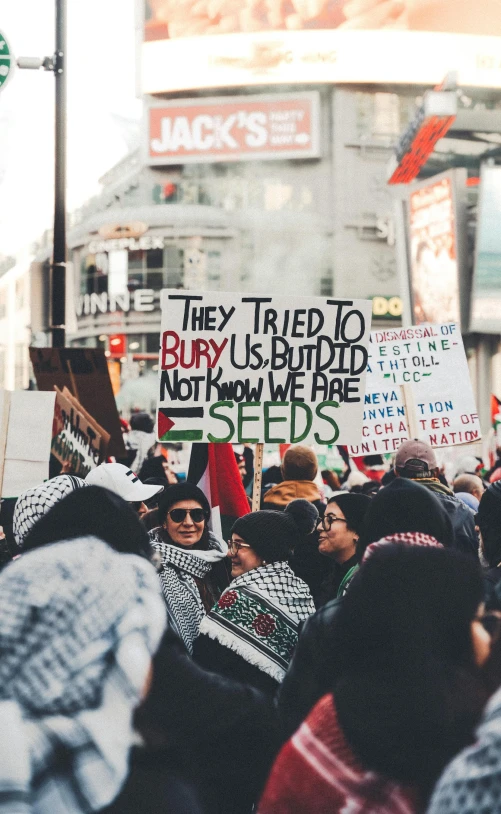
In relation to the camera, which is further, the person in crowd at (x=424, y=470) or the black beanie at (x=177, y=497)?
the person in crowd at (x=424, y=470)

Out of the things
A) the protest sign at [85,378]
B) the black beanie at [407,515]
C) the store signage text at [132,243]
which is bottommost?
the black beanie at [407,515]

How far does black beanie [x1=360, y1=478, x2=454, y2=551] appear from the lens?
3.33 meters

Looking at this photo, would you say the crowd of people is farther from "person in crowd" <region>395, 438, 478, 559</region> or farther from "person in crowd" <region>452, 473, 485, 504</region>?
"person in crowd" <region>452, 473, 485, 504</region>

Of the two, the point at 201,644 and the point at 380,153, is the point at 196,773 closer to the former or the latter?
the point at 201,644

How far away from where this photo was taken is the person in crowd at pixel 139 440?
38.3ft

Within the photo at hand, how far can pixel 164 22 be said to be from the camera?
195 feet

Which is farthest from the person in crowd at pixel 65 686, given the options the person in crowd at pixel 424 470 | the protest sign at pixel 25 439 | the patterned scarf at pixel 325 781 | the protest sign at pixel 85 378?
the protest sign at pixel 85 378

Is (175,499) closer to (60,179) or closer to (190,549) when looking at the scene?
(190,549)

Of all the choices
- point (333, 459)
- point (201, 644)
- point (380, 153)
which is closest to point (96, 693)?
point (201, 644)

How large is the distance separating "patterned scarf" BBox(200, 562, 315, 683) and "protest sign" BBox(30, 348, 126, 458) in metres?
4.56

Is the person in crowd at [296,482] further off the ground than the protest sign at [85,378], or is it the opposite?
Result: the protest sign at [85,378]

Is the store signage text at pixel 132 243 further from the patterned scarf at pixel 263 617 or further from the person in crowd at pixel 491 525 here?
the patterned scarf at pixel 263 617

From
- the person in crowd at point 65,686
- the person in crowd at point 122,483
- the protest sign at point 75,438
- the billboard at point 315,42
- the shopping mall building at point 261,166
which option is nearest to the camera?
the person in crowd at point 65,686

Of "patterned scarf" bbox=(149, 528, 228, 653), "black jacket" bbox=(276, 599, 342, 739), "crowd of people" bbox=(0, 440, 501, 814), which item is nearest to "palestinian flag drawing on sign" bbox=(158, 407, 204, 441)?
"patterned scarf" bbox=(149, 528, 228, 653)
